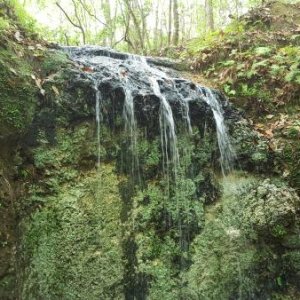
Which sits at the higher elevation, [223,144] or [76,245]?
[223,144]

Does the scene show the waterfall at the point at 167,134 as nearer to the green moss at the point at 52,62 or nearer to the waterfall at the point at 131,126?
the waterfall at the point at 131,126

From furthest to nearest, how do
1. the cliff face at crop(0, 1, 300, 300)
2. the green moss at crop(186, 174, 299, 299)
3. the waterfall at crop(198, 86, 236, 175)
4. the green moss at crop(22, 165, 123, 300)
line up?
1. the waterfall at crop(198, 86, 236, 175)
2. the green moss at crop(186, 174, 299, 299)
3. the cliff face at crop(0, 1, 300, 300)
4. the green moss at crop(22, 165, 123, 300)

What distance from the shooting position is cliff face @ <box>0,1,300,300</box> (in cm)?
414

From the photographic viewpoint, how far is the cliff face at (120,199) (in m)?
4.14

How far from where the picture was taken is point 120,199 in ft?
15.1

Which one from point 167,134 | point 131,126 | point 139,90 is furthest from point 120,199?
point 139,90

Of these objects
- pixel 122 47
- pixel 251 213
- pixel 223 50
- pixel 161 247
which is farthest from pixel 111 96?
pixel 122 47

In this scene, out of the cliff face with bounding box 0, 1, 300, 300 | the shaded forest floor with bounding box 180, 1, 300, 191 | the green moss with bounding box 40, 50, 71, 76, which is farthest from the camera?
the shaded forest floor with bounding box 180, 1, 300, 191

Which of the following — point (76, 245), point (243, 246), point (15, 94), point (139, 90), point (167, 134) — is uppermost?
point (139, 90)

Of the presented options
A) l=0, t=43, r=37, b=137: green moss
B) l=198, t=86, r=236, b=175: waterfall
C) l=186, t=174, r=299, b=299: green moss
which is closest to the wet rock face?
l=198, t=86, r=236, b=175: waterfall

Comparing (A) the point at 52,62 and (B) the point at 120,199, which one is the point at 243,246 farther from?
(A) the point at 52,62

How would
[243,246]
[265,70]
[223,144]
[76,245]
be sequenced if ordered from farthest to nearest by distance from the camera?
1. [265,70]
2. [223,144]
3. [243,246]
4. [76,245]

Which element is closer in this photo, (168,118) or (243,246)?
(243,246)

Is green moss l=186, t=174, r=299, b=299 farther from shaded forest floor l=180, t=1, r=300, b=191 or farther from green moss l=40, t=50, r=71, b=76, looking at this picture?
green moss l=40, t=50, r=71, b=76
